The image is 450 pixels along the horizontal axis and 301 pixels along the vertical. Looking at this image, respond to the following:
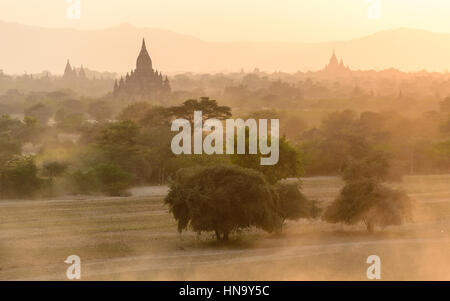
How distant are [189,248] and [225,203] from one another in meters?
1.72

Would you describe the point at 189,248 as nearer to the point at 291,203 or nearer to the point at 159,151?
the point at 291,203

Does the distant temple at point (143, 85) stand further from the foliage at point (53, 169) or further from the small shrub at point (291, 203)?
the small shrub at point (291, 203)

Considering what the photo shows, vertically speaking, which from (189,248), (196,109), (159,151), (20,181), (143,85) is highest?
(143,85)

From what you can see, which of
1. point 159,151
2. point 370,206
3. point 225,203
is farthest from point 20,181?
point 370,206

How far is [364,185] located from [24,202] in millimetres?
15101

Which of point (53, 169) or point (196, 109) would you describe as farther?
point (196, 109)

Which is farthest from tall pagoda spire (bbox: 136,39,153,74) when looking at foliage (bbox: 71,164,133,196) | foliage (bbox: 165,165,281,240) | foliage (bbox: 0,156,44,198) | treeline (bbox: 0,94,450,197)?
foliage (bbox: 165,165,281,240)

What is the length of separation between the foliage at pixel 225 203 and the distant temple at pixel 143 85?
71033 millimetres

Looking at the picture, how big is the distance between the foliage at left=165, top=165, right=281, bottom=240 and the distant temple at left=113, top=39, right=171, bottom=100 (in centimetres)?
7103

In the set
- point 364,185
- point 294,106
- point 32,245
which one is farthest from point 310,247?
point 294,106

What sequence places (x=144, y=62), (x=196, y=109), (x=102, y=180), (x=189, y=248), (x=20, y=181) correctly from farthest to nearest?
(x=144, y=62) < (x=196, y=109) < (x=102, y=180) < (x=20, y=181) < (x=189, y=248)

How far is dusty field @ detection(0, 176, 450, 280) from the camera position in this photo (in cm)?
1827

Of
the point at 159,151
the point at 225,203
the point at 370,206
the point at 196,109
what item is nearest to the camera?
the point at 225,203

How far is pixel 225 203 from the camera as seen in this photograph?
2166 cm
